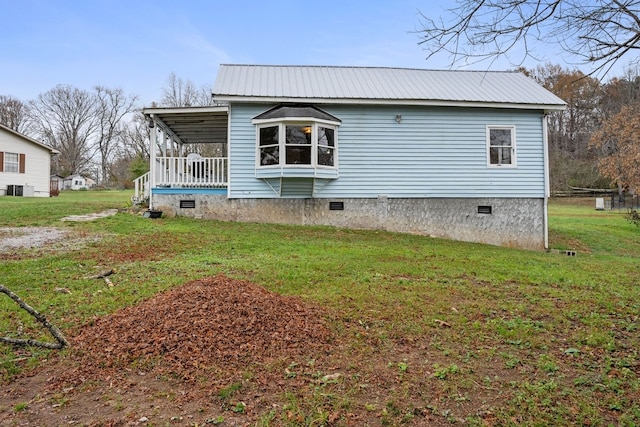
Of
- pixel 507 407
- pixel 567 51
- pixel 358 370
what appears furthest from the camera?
pixel 567 51

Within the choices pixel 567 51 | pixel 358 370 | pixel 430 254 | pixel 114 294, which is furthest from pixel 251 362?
pixel 430 254

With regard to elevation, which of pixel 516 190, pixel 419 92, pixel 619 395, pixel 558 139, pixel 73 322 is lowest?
pixel 619 395

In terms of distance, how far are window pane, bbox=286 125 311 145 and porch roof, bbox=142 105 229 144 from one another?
76.9 inches

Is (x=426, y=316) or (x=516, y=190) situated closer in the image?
(x=426, y=316)

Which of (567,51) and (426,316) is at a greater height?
(567,51)

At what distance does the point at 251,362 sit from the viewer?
9.22 feet

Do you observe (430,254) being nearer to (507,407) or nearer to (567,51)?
(567,51)

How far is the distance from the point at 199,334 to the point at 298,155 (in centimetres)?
792

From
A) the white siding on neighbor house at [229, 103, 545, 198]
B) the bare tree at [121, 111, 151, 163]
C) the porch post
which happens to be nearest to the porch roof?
the porch post

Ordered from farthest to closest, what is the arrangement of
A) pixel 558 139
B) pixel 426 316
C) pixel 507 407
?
1. pixel 558 139
2. pixel 426 316
3. pixel 507 407

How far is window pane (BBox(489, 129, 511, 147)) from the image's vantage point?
11755 mm

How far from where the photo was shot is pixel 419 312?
406 cm

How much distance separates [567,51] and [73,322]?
198 inches

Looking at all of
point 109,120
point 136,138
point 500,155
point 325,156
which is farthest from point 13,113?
point 500,155
